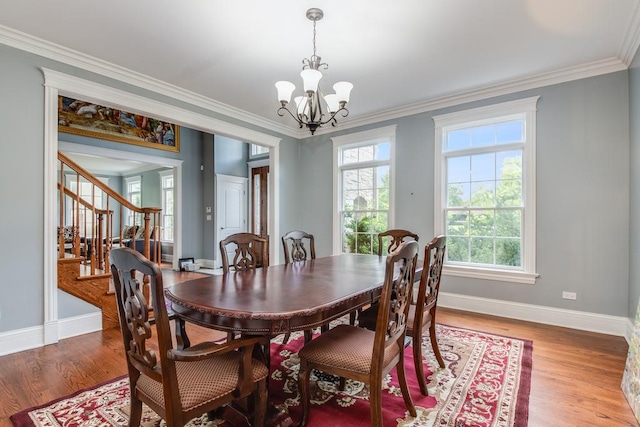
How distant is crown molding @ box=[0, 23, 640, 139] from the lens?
2.72m

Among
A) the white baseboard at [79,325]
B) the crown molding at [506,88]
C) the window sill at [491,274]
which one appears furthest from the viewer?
the window sill at [491,274]

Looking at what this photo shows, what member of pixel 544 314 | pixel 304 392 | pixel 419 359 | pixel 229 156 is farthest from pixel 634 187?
pixel 229 156

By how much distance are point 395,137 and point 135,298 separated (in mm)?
4011

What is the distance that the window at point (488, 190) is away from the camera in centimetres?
357

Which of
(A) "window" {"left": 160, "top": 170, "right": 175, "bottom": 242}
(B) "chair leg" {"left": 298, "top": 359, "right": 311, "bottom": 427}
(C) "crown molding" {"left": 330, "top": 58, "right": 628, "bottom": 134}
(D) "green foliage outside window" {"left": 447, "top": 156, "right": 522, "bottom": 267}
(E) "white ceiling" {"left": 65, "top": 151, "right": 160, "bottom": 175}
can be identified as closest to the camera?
(B) "chair leg" {"left": 298, "top": 359, "right": 311, "bottom": 427}

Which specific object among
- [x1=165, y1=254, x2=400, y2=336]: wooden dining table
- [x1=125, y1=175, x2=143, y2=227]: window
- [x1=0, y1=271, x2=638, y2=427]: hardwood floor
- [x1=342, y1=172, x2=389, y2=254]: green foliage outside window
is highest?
[x1=125, y1=175, x2=143, y2=227]: window

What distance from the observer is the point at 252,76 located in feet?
11.3

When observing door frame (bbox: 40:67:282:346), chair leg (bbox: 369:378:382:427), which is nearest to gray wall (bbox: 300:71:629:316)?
chair leg (bbox: 369:378:382:427)

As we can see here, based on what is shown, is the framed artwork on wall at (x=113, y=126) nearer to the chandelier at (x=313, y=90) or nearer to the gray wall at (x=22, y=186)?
the gray wall at (x=22, y=186)

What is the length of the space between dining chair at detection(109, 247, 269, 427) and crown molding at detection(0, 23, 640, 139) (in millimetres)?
2740

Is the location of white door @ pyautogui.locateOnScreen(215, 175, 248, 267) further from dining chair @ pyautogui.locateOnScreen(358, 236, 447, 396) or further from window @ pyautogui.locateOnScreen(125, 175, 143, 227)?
dining chair @ pyautogui.locateOnScreen(358, 236, 447, 396)

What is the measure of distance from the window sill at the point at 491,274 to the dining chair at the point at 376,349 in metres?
2.42

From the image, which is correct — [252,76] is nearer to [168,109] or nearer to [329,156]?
[168,109]

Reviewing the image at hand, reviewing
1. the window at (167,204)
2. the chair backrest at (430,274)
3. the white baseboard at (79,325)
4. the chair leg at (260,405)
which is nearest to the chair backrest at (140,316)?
the chair leg at (260,405)
